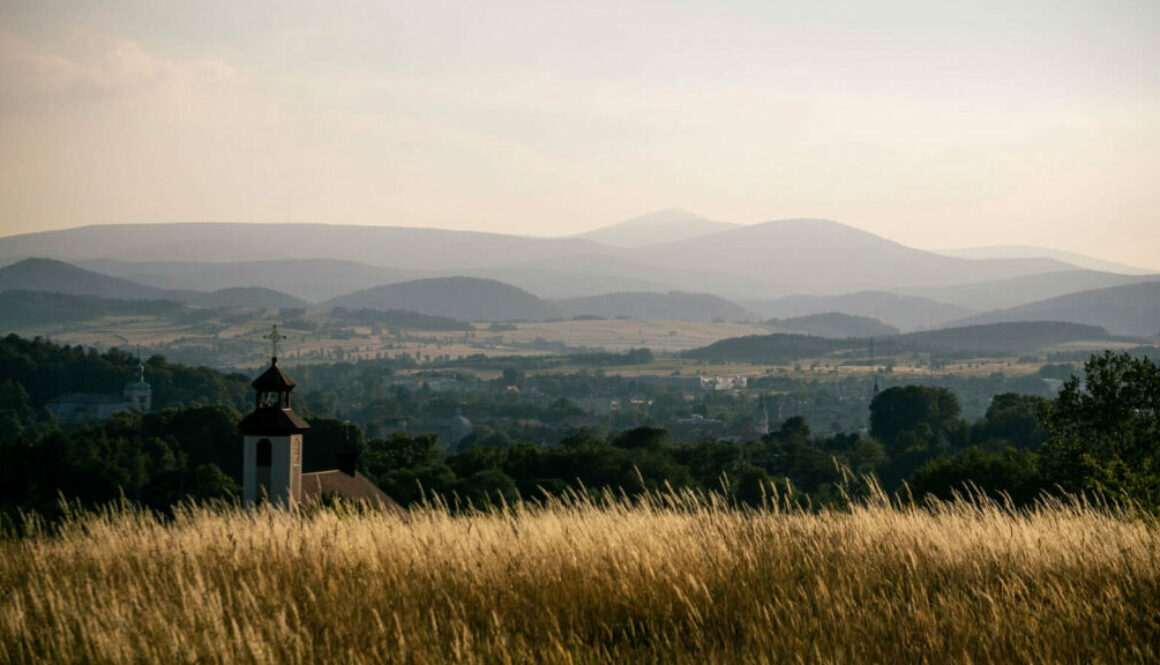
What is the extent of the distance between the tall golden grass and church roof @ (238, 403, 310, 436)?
155ft

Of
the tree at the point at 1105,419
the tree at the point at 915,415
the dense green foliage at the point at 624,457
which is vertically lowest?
the tree at the point at 915,415

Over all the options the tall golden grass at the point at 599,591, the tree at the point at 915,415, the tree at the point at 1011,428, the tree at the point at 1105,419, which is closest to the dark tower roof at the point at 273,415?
the tree at the point at 1105,419

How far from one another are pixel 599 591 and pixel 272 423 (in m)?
51.5

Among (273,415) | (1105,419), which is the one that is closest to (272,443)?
(273,415)

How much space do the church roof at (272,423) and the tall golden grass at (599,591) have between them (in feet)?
155

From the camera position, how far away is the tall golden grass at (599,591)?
706 centimetres

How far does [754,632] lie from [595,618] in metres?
1.22

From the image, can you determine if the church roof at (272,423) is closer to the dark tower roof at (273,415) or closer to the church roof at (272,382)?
the dark tower roof at (273,415)

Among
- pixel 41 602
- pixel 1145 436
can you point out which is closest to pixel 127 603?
pixel 41 602

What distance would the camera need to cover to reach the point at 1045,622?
7445mm

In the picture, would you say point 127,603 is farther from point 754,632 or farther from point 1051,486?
point 1051,486

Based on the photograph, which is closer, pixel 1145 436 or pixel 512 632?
pixel 512 632

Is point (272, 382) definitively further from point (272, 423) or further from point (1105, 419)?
point (1105, 419)

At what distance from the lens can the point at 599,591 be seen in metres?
8.38
